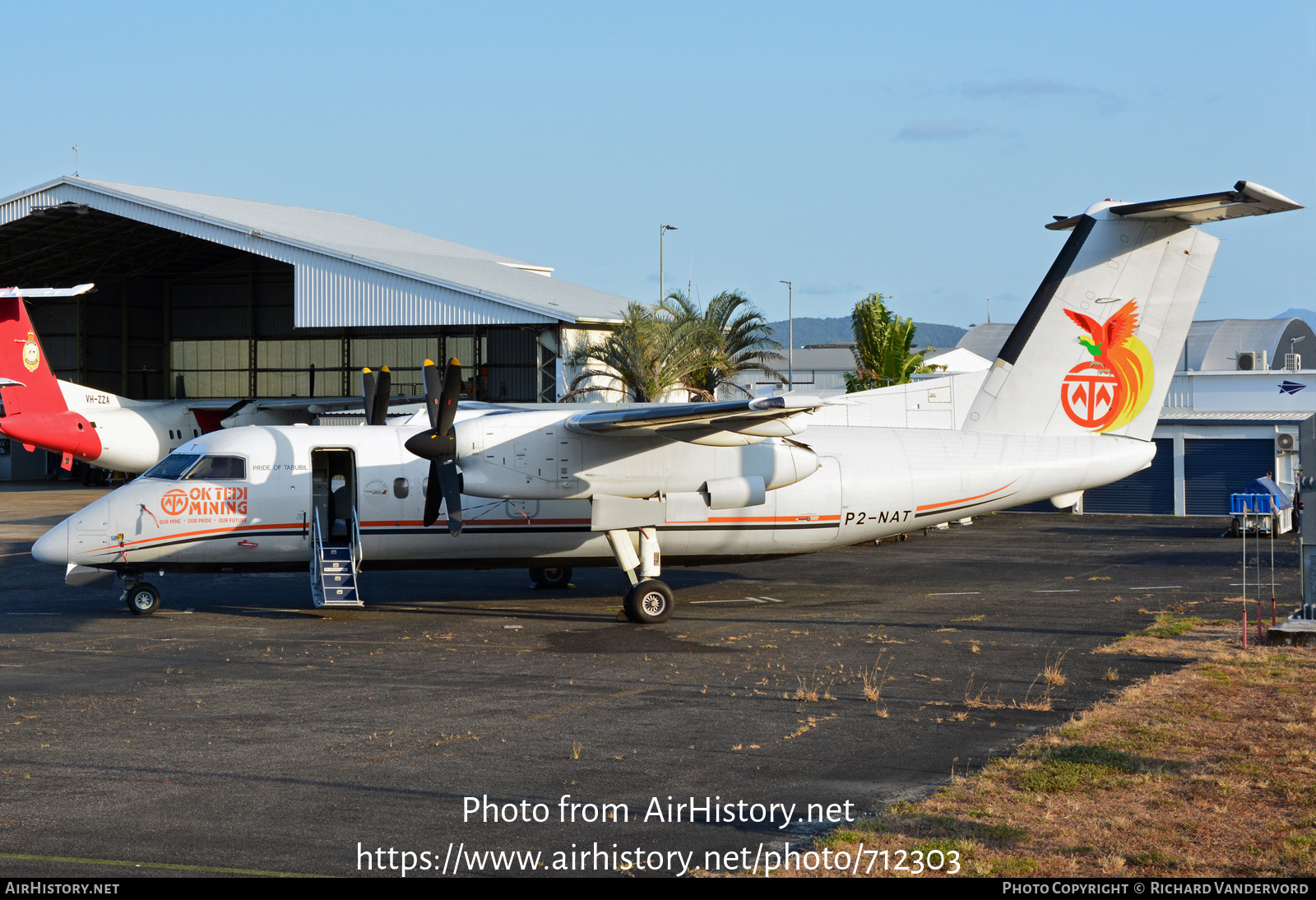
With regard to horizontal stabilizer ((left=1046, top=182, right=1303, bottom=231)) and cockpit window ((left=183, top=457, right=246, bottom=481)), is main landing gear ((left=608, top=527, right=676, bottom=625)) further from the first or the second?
horizontal stabilizer ((left=1046, top=182, right=1303, bottom=231))

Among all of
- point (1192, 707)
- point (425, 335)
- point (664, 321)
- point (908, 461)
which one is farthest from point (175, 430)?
point (1192, 707)

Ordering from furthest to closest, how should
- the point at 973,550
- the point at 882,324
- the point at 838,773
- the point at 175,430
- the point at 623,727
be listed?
the point at 175,430
the point at 882,324
the point at 973,550
the point at 623,727
the point at 838,773

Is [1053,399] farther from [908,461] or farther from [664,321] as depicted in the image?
[664,321]

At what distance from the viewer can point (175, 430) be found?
46000 mm

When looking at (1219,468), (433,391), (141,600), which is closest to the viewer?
(433,391)

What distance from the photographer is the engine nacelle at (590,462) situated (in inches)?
681

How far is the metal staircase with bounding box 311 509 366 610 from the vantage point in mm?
17797

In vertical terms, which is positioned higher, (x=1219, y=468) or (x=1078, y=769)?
(x=1219, y=468)

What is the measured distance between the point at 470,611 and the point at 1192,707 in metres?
11.8

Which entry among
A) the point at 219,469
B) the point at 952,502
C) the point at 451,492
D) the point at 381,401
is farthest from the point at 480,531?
the point at 952,502

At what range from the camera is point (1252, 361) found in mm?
46000

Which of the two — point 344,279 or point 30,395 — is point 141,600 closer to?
point 30,395

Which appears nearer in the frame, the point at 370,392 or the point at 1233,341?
the point at 370,392

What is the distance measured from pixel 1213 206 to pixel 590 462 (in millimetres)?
10423
